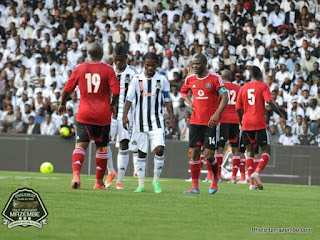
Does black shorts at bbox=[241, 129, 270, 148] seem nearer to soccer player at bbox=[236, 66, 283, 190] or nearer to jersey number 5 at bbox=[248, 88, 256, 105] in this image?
soccer player at bbox=[236, 66, 283, 190]

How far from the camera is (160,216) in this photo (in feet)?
26.7

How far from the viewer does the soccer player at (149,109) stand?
12203mm

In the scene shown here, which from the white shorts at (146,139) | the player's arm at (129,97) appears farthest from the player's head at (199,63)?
the white shorts at (146,139)

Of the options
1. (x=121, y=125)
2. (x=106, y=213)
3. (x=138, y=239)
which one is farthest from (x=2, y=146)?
(x=138, y=239)

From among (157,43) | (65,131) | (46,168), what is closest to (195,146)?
(46,168)

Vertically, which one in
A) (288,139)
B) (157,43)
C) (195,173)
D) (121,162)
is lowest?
(195,173)

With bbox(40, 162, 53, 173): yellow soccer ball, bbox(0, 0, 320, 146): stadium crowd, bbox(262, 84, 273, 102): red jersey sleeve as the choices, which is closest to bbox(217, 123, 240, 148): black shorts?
bbox(262, 84, 273, 102): red jersey sleeve

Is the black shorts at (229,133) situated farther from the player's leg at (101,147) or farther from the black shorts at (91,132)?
the black shorts at (91,132)

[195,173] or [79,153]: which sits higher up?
[79,153]

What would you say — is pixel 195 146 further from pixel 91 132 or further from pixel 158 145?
pixel 91 132

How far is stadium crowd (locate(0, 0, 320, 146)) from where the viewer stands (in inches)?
945

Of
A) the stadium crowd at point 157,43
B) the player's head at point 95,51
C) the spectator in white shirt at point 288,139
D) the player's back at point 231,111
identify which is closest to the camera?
the player's head at point 95,51

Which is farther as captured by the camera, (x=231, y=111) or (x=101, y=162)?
(x=231, y=111)

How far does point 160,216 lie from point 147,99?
436 cm
